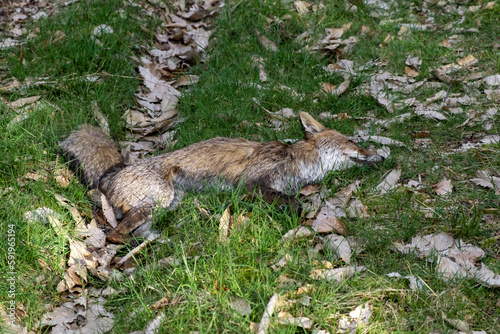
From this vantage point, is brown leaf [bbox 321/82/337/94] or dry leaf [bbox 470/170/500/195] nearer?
dry leaf [bbox 470/170/500/195]

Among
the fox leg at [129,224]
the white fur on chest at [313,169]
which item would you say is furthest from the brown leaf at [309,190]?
the fox leg at [129,224]

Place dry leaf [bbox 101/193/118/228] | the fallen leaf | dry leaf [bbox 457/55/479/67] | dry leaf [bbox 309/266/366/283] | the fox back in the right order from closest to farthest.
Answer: the fallen leaf < dry leaf [bbox 309/266/366/283] < dry leaf [bbox 101/193/118/228] < the fox back < dry leaf [bbox 457/55/479/67]

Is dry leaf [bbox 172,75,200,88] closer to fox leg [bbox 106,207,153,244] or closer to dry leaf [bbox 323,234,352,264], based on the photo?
fox leg [bbox 106,207,153,244]

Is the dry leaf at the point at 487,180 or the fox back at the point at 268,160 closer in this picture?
the dry leaf at the point at 487,180

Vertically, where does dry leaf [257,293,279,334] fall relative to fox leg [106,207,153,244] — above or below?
above

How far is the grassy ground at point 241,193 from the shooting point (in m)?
3.62

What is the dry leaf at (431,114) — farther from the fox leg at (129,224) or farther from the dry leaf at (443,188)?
the fox leg at (129,224)

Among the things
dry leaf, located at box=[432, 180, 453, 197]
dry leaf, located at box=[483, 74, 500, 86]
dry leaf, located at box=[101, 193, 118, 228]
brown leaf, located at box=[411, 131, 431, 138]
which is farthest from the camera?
dry leaf, located at box=[483, 74, 500, 86]

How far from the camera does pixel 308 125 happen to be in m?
5.54

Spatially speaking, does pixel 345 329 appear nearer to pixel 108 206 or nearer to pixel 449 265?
pixel 449 265

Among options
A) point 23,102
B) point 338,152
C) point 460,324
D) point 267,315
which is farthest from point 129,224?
point 460,324

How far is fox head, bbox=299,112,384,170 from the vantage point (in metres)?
5.37

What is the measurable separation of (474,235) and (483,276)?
58 cm

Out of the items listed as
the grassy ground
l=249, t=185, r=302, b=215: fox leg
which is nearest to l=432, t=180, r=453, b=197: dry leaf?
the grassy ground
